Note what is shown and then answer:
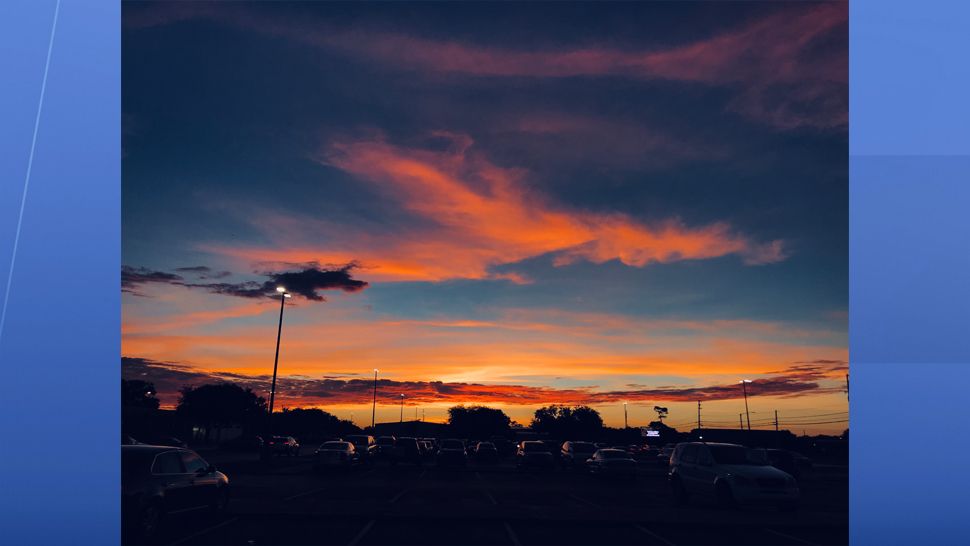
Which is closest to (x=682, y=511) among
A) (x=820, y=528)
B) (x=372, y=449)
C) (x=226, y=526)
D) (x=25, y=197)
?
(x=820, y=528)

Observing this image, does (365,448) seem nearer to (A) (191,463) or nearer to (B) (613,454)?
(B) (613,454)

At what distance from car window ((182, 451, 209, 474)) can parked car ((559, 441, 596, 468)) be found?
29.4 metres

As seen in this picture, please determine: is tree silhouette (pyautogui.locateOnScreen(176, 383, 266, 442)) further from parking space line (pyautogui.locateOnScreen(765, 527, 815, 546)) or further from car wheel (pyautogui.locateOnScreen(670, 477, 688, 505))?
parking space line (pyautogui.locateOnScreen(765, 527, 815, 546))

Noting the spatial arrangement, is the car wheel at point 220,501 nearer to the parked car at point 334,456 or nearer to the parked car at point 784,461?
the parked car at point 334,456

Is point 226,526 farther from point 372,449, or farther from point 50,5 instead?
point 372,449

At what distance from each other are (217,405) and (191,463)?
116671mm

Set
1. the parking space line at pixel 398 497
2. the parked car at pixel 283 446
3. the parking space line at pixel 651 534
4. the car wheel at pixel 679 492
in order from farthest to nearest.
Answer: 1. the parked car at pixel 283 446
2. the car wheel at pixel 679 492
3. the parking space line at pixel 398 497
4. the parking space line at pixel 651 534

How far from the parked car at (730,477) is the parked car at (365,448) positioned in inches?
781

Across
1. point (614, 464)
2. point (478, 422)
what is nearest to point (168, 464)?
point (614, 464)

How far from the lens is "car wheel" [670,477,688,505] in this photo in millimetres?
22859

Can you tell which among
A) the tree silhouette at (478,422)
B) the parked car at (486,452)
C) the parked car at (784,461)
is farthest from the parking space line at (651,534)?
the tree silhouette at (478,422)

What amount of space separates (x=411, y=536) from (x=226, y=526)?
390 cm

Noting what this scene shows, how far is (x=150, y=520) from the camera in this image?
13.8m

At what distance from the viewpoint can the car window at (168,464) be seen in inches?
573
